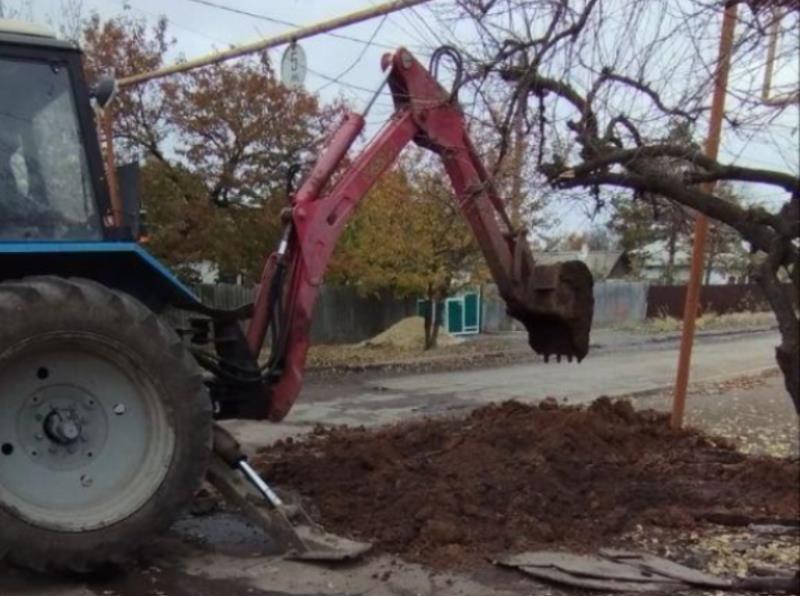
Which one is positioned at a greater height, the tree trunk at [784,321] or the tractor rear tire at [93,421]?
the tree trunk at [784,321]

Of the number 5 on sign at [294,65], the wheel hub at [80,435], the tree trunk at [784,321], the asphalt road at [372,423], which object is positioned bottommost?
the asphalt road at [372,423]

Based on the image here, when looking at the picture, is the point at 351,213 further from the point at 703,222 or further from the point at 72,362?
the point at 703,222

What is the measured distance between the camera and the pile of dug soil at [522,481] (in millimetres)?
6309

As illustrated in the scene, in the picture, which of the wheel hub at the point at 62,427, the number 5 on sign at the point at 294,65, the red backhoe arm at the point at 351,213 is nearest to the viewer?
the wheel hub at the point at 62,427

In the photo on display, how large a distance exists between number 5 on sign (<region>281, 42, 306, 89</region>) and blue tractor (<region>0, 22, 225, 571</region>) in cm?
809

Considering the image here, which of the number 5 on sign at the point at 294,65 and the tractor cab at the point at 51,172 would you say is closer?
the tractor cab at the point at 51,172

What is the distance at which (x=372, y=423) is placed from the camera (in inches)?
478

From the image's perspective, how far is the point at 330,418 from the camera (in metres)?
12.6

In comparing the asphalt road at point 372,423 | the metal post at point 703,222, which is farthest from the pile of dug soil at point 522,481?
the metal post at point 703,222

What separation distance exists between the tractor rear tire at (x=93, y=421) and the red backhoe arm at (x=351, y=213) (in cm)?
137

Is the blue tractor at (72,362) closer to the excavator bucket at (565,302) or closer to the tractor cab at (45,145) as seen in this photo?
the tractor cab at (45,145)

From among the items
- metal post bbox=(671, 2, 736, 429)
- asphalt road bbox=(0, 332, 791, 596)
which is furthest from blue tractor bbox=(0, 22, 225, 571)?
metal post bbox=(671, 2, 736, 429)

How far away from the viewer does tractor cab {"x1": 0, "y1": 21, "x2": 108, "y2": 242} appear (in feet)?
18.4

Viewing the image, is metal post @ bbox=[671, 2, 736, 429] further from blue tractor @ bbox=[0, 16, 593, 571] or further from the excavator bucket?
blue tractor @ bbox=[0, 16, 593, 571]
